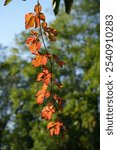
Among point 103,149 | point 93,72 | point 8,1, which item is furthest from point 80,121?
point 8,1

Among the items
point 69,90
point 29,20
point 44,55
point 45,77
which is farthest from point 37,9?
point 69,90

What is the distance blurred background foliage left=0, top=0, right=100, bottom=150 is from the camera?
21.6 metres

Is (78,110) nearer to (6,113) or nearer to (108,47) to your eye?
(6,113)

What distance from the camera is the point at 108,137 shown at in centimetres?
420

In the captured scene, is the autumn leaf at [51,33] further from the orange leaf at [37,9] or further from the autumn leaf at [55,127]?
the autumn leaf at [55,127]

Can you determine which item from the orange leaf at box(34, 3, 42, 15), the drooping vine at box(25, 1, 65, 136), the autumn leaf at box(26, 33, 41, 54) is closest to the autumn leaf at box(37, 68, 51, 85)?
the drooping vine at box(25, 1, 65, 136)

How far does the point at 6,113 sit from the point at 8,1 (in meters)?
25.6

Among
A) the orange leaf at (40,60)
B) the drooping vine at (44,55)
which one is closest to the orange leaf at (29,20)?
the drooping vine at (44,55)

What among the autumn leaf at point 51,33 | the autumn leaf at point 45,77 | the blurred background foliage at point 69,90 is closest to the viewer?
the autumn leaf at point 51,33

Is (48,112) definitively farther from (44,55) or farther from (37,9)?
(37,9)

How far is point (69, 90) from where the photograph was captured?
75.8 ft

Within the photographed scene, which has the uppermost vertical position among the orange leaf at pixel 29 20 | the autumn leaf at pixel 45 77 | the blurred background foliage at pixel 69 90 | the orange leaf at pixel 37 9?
the blurred background foliage at pixel 69 90

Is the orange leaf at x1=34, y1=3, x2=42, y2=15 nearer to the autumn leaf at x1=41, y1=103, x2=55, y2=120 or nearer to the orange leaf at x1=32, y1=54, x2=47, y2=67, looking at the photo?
the orange leaf at x1=32, y1=54, x2=47, y2=67

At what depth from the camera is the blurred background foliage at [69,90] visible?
21.6m
